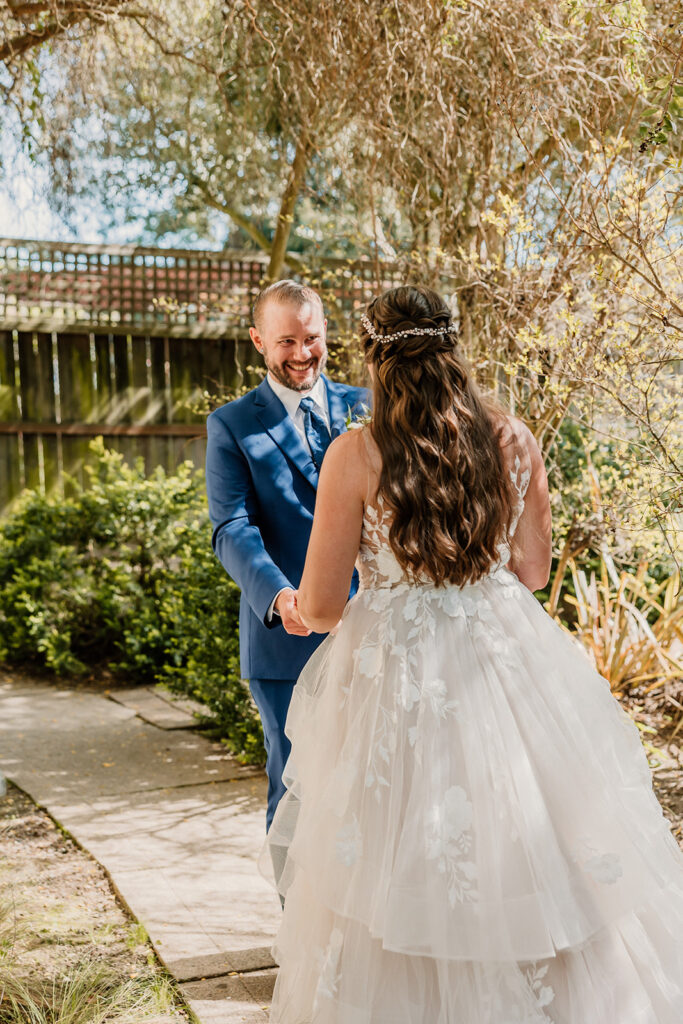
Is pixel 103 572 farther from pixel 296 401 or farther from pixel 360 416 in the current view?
pixel 296 401

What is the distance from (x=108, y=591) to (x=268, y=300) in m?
4.21

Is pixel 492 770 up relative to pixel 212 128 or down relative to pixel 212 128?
down

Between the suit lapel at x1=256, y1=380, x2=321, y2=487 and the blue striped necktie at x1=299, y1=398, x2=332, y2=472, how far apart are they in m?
0.04

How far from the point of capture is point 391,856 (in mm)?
2129

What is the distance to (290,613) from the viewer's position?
2682 millimetres

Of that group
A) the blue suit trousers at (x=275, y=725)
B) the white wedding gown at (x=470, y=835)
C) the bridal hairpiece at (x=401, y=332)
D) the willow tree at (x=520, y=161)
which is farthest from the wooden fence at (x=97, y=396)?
the white wedding gown at (x=470, y=835)

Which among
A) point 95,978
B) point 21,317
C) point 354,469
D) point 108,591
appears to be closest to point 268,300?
point 354,469

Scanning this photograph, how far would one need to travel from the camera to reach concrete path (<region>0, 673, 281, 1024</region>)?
3078mm

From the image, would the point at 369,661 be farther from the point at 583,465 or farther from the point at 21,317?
the point at 21,317

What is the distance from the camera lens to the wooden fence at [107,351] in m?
8.94

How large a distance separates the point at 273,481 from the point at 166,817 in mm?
2009

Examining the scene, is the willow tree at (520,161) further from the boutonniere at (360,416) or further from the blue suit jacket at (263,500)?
the blue suit jacket at (263,500)

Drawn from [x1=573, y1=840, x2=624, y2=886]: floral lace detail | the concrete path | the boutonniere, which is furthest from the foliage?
[x1=573, y1=840, x2=624, y2=886]: floral lace detail

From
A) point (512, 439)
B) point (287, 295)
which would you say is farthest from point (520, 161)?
point (512, 439)
